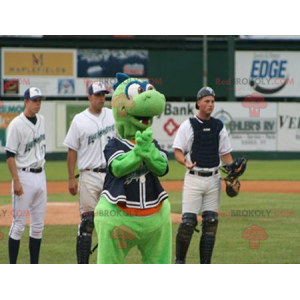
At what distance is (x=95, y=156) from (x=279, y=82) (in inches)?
942

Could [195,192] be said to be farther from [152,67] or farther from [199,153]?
[152,67]

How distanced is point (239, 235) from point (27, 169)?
3.64 metres

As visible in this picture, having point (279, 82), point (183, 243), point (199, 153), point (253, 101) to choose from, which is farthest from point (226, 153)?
point (279, 82)

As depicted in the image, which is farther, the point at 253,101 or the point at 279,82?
the point at 279,82

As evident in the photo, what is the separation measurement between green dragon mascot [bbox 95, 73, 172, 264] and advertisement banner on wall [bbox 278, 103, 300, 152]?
2237 centimetres

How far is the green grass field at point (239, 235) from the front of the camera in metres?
7.30

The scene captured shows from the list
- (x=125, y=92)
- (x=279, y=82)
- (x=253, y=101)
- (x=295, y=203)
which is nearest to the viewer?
(x=125, y=92)

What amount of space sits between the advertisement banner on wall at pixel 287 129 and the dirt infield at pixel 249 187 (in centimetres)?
916

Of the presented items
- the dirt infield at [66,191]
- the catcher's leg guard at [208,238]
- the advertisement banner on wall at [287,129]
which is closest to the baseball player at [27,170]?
the catcher's leg guard at [208,238]

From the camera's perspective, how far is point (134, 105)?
468cm

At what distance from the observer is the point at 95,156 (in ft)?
22.0

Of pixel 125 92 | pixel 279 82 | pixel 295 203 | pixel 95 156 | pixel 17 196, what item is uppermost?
pixel 279 82

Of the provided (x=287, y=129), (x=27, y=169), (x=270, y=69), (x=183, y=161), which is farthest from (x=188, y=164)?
(x=270, y=69)

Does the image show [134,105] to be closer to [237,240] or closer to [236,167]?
[236,167]
